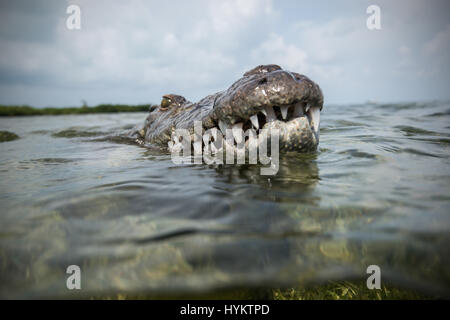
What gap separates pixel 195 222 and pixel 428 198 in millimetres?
1513

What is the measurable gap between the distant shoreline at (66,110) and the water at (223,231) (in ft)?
70.5

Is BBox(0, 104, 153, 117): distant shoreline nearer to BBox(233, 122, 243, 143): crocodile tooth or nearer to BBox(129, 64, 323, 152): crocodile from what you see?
BBox(129, 64, 323, 152): crocodile

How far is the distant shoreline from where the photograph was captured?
60.7ft

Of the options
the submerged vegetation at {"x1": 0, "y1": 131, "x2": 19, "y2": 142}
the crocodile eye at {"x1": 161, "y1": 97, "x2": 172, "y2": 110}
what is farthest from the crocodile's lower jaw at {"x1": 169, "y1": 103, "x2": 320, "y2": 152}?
the submerged vegetation at {"x1": 0, "y1": 131, "x2": 19, "y2": 142}

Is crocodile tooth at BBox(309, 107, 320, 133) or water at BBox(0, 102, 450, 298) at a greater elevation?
crocodile tooth at BBox(309, 107, 320, 133)

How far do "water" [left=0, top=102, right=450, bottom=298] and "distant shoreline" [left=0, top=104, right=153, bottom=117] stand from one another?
21497 mm

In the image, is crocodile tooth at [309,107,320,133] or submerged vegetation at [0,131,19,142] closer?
crocodile tooth at [309,107,320,133]

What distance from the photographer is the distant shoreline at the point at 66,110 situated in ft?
60.7

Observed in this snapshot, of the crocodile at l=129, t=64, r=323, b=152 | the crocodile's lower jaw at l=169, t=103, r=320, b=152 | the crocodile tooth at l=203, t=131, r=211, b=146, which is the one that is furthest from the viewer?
the crocodile tooth at l=203, t=131, r=211, b=146

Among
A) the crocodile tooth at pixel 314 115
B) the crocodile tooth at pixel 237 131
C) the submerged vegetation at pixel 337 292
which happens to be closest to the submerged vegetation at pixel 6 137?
the crocodile tooth at pixel 237 131

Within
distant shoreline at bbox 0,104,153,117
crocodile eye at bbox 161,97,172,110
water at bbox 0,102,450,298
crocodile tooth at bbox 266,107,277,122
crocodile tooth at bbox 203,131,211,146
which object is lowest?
water at bbox 0,102,450,298

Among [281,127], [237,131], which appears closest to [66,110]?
[237,131]

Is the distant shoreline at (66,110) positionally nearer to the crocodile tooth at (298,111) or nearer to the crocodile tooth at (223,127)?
the crocodile tooth at (223,127)
